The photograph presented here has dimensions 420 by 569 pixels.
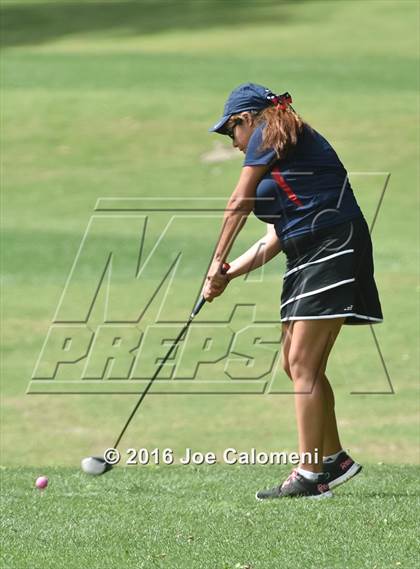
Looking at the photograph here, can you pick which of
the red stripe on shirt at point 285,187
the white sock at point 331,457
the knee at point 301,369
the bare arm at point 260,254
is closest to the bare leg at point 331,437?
the white sock at point 331,457

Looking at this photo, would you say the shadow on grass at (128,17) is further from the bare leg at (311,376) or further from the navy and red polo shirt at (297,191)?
the bare leg at (311,376)

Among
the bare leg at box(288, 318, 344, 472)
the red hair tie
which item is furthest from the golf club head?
the red hair tie

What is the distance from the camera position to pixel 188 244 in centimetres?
1995

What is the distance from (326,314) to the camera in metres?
7.00

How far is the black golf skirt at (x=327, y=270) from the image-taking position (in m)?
7.00

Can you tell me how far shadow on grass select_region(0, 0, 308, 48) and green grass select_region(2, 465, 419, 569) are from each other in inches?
1188

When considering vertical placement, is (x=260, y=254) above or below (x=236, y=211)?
below

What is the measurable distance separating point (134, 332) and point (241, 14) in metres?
26.6

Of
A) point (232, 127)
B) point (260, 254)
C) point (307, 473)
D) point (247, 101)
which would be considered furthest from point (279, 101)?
point (307, 473)

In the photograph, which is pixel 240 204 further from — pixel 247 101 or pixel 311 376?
pixel 311 376

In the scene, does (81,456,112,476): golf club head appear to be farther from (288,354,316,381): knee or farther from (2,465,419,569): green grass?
(288,354,316,381): knee

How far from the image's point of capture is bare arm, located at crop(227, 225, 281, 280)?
737cm

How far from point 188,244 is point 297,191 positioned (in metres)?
13.0

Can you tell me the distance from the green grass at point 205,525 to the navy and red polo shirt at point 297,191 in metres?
1.42
